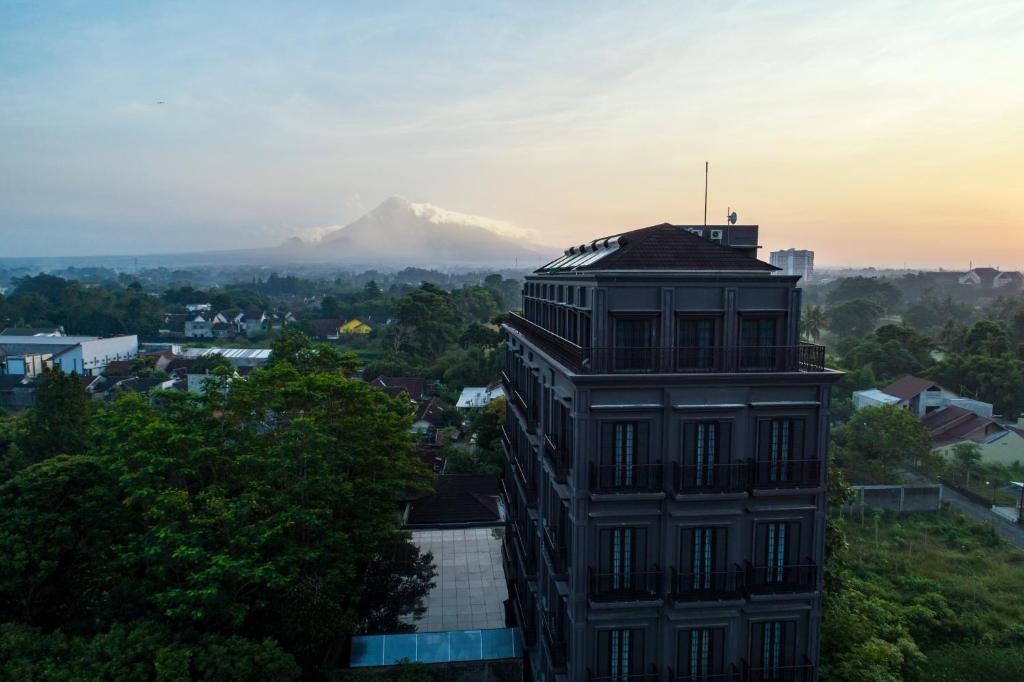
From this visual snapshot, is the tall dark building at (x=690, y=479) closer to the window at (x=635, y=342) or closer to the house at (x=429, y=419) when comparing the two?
the window at (x=635, y=342)

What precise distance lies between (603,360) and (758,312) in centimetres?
345

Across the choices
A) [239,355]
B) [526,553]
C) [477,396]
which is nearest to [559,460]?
[526,553]

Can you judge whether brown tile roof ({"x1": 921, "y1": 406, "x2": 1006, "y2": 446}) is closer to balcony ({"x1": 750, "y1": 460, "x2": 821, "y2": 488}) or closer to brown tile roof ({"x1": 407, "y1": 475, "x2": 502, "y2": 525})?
brown tile roof ({"x1": 407, "y1": 475, "x2": 502, "y2": 525})

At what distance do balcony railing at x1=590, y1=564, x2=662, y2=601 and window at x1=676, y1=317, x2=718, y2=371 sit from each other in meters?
4.12

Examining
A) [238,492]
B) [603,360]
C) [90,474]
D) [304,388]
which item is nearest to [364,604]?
[238,492]

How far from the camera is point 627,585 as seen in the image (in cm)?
1246

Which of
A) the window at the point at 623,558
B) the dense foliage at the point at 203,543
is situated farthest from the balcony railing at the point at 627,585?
the dense foliage at the point at 203,543

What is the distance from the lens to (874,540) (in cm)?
2803

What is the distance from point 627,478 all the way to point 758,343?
3998 millimetres

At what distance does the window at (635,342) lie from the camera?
12430 mm

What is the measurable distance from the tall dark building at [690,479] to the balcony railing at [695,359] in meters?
0.03

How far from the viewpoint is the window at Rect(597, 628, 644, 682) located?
1253 centimetres

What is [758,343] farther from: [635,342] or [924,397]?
[924,397]

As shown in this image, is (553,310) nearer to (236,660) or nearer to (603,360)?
(603,360)
